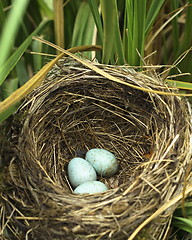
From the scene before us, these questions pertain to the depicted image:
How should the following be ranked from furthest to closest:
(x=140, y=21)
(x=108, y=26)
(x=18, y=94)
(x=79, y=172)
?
(x=79, y=172), (x=140, y=21), (x=108, y=26), (x=18, y=94)

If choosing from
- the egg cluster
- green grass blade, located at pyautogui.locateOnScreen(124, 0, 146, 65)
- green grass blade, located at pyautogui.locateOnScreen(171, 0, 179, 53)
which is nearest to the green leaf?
the egg cluster

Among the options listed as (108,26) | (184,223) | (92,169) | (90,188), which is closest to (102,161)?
(92,169)

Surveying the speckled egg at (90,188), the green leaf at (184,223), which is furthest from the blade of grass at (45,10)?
the green leaf at (184,223)

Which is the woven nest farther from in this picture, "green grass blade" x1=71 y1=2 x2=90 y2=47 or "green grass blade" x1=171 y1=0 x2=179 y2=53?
"green grass blade" x1=171 y1=0 x2=179 y2=53

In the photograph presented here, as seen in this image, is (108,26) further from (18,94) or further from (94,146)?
(94,146)

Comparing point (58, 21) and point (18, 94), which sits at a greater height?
point (58, 21)

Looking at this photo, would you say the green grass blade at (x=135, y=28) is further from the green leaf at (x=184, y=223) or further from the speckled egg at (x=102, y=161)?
the green leaf at (x=184, y=223)

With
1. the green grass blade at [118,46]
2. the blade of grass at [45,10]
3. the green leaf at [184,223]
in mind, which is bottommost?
the green leaf at [184,223]
